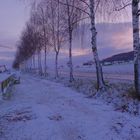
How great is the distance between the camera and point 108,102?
12.7 m

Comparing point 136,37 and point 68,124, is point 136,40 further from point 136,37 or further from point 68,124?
point 68,124

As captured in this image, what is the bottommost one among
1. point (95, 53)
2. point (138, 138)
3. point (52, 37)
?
point (138, 138)

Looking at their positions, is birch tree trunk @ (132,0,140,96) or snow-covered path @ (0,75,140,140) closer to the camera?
snow-covered path @ (0,75,140,140)

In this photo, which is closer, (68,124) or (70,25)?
(68,124)

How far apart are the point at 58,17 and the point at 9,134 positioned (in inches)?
1121

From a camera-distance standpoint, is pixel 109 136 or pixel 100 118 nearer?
pixel 109 136

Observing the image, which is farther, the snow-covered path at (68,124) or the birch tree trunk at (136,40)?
the birch tree trunk at (136,40)

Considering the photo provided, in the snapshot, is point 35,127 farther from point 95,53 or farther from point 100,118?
point 95,53

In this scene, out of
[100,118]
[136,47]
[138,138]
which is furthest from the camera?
[136,47]

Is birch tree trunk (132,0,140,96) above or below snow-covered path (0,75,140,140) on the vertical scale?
above


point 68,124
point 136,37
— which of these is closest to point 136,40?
point 136,37

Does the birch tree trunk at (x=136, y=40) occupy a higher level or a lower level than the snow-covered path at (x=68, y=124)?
higher

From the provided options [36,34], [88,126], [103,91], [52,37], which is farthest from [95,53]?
[36,34]

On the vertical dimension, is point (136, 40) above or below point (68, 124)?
above
